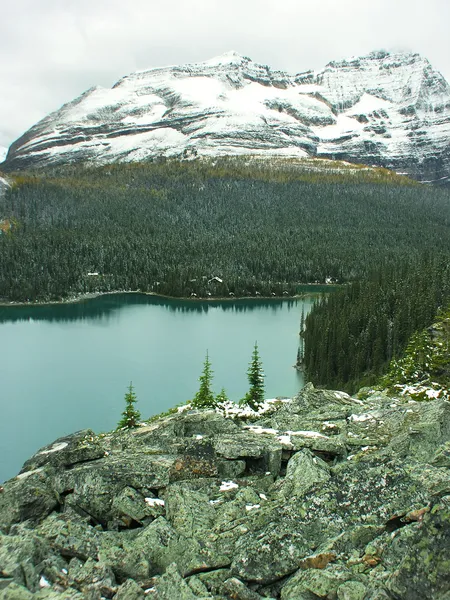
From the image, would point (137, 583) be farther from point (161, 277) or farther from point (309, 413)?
point (161, 277)

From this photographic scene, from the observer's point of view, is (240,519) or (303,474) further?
(303,474)

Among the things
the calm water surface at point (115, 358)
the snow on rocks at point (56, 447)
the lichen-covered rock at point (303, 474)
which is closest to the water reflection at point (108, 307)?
the calm water surface at point (115, 358)

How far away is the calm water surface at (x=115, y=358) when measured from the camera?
2079 inches

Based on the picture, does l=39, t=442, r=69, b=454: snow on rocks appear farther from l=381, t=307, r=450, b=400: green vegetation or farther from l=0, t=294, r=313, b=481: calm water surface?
l=0, t=294, r=313, b=481: calm water surface

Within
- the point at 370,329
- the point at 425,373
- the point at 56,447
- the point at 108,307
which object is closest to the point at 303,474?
the point at 56,447

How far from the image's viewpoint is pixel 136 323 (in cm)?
11194

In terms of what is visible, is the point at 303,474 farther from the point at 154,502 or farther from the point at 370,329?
the point at 370,329

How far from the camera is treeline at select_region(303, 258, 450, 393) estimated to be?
6419 centimetres

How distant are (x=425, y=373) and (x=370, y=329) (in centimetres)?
3788

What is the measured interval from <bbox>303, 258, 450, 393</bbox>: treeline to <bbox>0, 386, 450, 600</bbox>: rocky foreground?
→ 134 ft

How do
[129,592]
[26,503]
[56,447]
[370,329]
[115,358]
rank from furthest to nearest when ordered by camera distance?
[115,358]
[370,329]
[56,447]
[26,503]
[129,592]

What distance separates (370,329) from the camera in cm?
6988

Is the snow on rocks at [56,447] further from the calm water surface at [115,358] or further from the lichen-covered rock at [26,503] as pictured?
the calm water surface at [115,358]

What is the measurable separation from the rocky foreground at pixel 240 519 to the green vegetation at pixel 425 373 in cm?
1145
